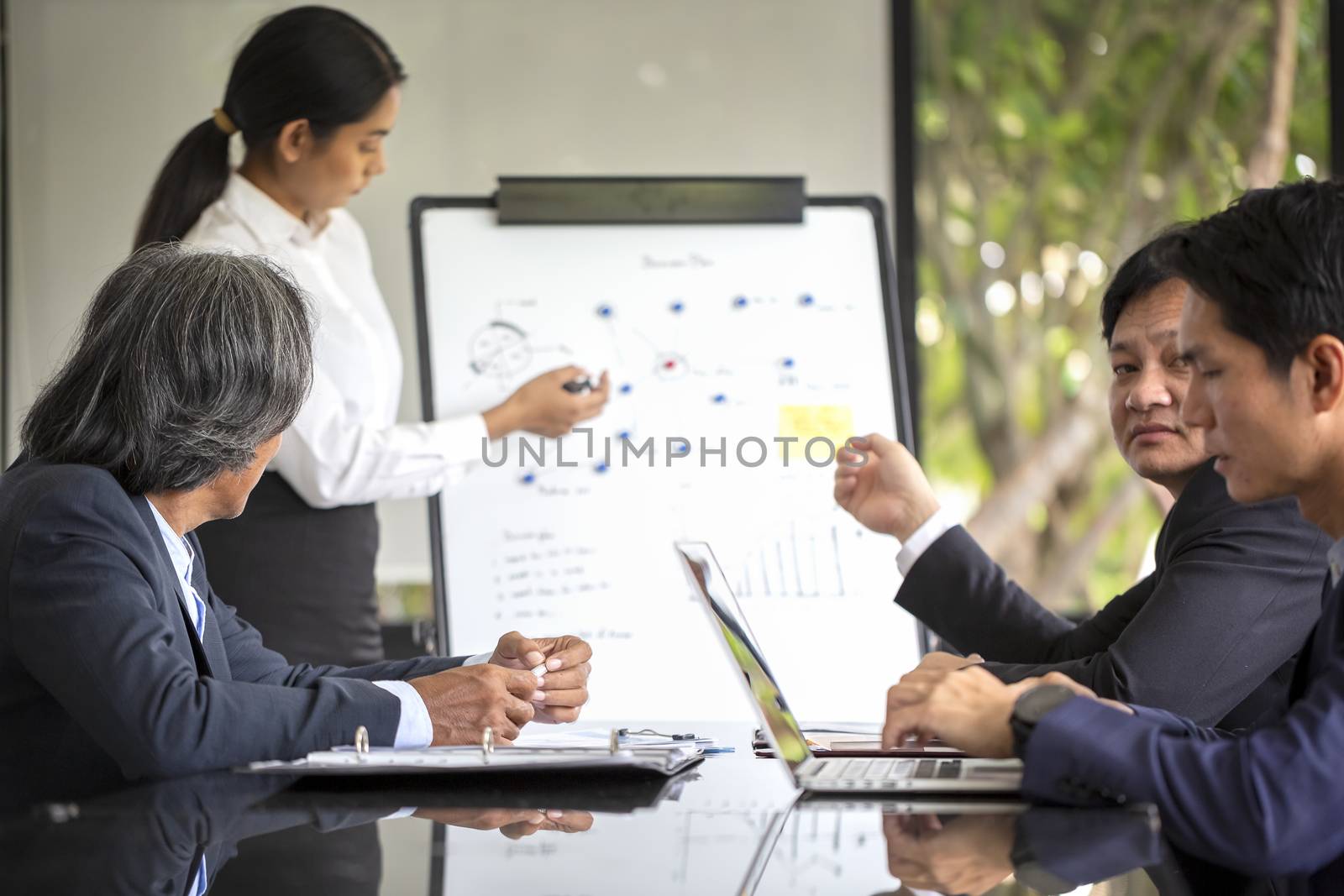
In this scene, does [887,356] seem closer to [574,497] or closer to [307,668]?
[574,497]

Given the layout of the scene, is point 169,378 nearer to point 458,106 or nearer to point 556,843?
point 556,843

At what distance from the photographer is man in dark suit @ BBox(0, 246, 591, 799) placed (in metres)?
1.22

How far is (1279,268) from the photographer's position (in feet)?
3.75

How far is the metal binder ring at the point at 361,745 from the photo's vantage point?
1.22 m

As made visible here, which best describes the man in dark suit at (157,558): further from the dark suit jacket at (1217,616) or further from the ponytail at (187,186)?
the ponytail at (187,186)

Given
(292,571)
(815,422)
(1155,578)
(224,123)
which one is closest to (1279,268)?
(1155,578)

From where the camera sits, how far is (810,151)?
321 centimetres

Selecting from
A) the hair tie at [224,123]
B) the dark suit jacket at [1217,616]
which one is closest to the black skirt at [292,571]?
the hair tie at [224,123]

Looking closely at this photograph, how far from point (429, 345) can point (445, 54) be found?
0.96m

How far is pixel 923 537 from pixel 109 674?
1.08 metres

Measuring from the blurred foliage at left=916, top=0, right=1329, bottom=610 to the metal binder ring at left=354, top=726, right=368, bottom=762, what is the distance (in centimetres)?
382

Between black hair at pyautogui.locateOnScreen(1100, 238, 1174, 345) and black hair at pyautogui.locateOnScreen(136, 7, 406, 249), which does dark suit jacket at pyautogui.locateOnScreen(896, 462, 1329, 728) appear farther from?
black hair at pyautogui.locateOnScreen(136, 7, 406, 249)

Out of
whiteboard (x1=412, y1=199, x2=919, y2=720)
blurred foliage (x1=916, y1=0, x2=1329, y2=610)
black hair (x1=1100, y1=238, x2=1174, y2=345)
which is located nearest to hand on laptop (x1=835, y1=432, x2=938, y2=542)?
black hair (x1=1100, y1=238, x2=1174, y2=345)

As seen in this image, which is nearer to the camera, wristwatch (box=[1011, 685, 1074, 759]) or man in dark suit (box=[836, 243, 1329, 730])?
wristwatch (box=[1011, 685, 1074, 759])
